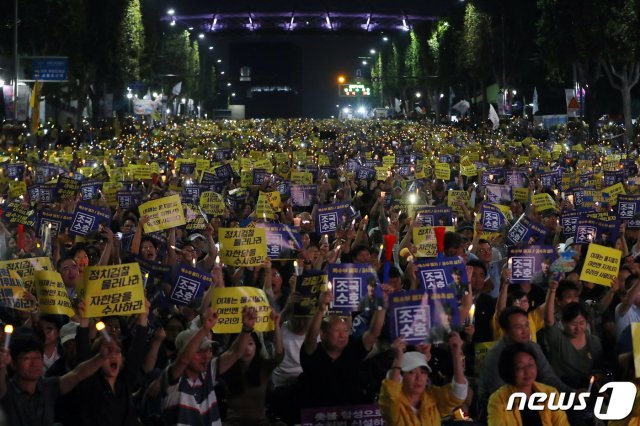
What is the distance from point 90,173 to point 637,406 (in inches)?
799

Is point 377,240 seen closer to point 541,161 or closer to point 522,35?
point 541,161

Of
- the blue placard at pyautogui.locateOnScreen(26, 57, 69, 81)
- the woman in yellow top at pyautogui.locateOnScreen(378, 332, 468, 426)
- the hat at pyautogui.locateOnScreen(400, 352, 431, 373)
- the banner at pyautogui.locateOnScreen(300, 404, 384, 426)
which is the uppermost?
the blue placard at pyautogui.locateOnScreen(26, 57, 69, 81)

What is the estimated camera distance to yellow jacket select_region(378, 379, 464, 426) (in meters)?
7.30

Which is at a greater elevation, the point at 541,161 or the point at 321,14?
the point at 321,14

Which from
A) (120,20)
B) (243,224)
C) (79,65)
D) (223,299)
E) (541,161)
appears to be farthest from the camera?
(120,20)

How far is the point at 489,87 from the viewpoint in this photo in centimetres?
10125

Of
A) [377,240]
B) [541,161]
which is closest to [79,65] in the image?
[541,161]

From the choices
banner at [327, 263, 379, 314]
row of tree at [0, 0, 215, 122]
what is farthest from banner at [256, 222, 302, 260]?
row of tree at [0, 0, 215, 122]

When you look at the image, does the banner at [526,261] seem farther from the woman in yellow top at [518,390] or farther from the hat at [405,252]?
the woman in yellow top at [518,390]

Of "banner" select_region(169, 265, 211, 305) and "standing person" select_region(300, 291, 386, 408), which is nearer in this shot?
"standing person" select_region(300, 291, 386, 408)

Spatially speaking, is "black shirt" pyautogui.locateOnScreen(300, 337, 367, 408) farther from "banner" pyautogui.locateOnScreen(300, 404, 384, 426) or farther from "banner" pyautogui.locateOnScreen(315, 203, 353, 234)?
"banner" pyautogui.locateOnScreen(315, 203, 353, 234)

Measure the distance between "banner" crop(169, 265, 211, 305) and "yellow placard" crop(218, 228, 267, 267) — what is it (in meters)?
1.67

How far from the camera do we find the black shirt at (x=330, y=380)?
8.16 meters

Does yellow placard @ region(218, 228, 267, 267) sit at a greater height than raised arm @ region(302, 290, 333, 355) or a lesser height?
greater
